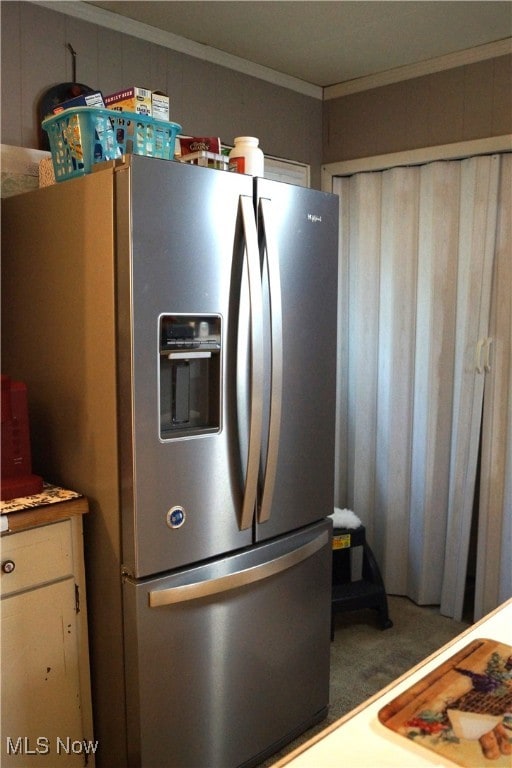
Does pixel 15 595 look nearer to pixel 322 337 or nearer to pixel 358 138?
pixel 322 337

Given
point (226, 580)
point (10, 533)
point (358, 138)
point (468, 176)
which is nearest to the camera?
point (10, 533)

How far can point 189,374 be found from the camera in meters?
1.96

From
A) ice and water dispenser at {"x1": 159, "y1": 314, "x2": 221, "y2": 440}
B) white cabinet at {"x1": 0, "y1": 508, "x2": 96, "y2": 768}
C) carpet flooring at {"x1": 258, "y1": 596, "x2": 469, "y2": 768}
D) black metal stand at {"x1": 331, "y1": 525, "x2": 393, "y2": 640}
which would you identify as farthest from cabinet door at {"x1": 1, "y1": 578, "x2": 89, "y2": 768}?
black metal stand at {"x1": 331, "y1": 525, "x2": 393, "y2": 640}

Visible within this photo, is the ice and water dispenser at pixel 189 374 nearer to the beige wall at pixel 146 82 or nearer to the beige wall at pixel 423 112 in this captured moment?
the beige wall at pixel 146 82

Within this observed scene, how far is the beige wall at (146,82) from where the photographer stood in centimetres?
229

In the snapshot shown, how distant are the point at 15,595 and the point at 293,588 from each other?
2.83 ft

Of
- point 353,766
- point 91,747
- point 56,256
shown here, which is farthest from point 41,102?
point 353,766

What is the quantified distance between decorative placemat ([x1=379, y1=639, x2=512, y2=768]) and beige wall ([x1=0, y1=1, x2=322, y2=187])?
202 centimetres

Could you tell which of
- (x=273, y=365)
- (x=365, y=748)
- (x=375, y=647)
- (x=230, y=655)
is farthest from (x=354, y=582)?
(x=365, y=748)

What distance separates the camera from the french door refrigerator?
182 cm

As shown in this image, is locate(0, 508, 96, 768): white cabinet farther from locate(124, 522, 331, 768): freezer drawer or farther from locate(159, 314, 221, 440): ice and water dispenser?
locate(159, 314, 221, 440): ice and water dispenser

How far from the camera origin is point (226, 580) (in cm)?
199

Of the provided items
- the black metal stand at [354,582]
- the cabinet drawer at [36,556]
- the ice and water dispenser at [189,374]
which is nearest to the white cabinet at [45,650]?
the cabinet drawer at [36,556]

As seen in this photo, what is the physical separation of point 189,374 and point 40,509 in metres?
0.53
